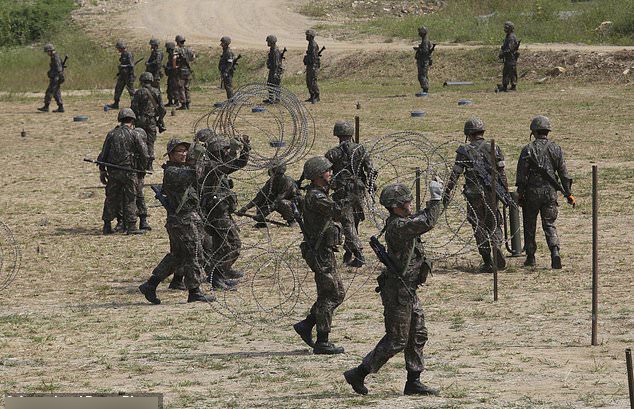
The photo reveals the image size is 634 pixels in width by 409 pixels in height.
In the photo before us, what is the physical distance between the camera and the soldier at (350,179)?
50.2 feet

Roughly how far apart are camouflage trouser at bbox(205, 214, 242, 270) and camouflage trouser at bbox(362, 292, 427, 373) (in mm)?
4967

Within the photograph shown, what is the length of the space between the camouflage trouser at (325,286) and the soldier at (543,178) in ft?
14.4

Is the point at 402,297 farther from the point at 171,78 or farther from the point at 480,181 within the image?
the point at 171,78

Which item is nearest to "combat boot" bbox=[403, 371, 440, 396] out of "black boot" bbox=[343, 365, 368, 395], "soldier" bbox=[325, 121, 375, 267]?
"black boot" bbox=[343, 365, 368, 395]

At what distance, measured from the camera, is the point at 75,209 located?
838 inches

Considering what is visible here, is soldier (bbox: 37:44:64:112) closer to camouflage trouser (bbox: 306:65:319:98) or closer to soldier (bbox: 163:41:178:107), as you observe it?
soldier (bbox: 163:41:178:107)

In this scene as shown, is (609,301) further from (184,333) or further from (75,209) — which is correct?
(75,209)

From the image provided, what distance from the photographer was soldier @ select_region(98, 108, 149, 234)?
1836 cm

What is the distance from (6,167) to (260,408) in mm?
17136

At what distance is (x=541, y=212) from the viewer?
Result: 15492 mm

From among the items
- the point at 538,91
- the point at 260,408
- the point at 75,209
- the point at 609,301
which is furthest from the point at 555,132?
the point at 260,408

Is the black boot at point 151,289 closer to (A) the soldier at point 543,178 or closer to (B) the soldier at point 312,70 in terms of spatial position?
(A) the soldier at point 543,178

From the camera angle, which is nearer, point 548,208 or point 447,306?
point 447,306

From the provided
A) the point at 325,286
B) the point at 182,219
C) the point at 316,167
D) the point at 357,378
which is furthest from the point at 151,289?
the point at 357,378
